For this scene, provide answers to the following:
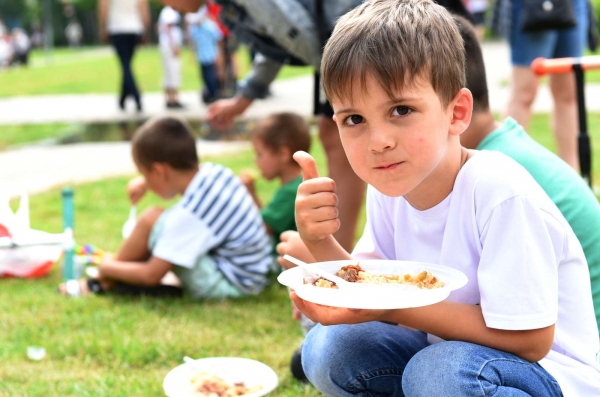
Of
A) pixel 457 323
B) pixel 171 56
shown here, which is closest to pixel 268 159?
pixel 457 323

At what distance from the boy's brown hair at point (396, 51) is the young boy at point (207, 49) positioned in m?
9.45

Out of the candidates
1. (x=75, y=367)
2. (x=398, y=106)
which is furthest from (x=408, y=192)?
(x=75, y=367)

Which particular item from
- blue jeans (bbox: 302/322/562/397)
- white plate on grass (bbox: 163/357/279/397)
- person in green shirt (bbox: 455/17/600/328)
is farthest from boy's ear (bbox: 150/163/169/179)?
blue jeans (bbox: 302/322/562/397)

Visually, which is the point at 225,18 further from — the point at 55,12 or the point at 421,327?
the point at 55,12

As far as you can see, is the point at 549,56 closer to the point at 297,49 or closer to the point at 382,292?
the point at 297,49

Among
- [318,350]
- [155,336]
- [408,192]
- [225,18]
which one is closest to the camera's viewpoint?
[408,192]

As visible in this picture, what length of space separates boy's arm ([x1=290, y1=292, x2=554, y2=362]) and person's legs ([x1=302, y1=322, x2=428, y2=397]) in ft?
0.80

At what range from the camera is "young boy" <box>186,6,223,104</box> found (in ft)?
36.3

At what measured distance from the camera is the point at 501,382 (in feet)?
5.20

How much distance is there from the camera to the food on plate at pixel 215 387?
225cm

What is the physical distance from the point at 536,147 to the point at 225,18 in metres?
1.47

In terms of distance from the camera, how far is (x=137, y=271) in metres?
3.33

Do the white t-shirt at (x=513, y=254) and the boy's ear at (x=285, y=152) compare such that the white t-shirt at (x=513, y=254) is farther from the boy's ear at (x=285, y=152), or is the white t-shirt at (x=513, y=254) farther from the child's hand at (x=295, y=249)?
the boy's ear at (x=285, y=152)

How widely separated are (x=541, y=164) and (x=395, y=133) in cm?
71
